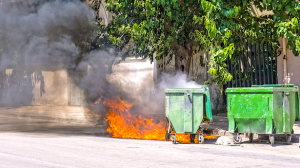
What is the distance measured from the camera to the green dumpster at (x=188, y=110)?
7.90 metres

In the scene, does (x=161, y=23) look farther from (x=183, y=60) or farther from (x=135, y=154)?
(x=135, y=154)

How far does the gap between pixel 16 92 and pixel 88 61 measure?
6.80 metres

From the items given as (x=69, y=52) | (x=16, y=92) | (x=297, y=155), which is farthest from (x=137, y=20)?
(x=16, y=92)

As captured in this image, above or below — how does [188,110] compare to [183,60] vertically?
below

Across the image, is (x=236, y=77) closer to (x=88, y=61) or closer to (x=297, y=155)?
(x=88, y=61)

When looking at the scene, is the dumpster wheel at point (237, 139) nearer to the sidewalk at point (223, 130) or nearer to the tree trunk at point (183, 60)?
the sidewalk at point (223, 130)

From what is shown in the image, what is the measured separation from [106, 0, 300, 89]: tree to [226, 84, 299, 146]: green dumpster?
37.4 inches

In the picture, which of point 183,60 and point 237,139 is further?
point 183,60

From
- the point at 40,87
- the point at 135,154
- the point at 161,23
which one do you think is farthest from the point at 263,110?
the point at 40,87

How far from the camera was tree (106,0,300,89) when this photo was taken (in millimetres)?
8086

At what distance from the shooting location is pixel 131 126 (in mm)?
9406

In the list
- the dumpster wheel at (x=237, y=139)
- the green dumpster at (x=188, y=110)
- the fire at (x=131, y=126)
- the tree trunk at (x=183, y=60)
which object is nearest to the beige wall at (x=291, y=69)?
the tree trunk at (x=183, y=60)

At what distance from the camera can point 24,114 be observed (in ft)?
51.6

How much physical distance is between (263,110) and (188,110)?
1545 mm
